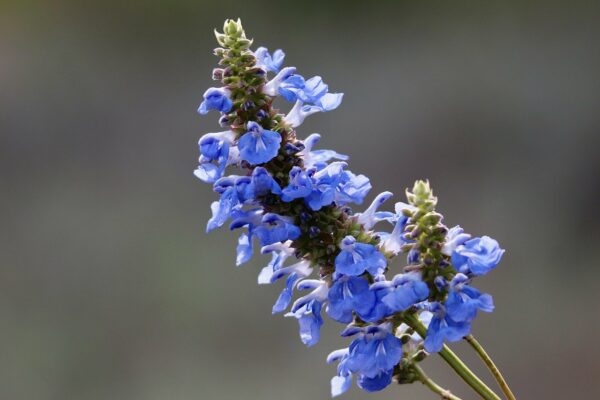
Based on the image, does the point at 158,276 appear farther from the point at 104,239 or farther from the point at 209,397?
the point at 209,397

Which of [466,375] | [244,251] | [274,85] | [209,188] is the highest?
[209,188]

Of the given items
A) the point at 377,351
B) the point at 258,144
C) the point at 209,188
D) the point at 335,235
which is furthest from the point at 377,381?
the point at 209,188

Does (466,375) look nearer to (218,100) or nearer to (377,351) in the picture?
(377,351)

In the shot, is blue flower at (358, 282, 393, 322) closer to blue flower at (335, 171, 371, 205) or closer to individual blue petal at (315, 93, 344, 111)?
blue flower at (335, 171, 371, 205)

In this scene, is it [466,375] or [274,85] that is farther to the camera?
[274,85]

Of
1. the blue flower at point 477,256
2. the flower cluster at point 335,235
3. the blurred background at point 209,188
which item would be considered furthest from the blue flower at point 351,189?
the blurred background at point 209,188

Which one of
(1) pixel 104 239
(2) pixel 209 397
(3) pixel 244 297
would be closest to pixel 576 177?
(3) pixel 244 297

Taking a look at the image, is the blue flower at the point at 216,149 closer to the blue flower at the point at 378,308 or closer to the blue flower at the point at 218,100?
the blue flower at the point at 218,100
